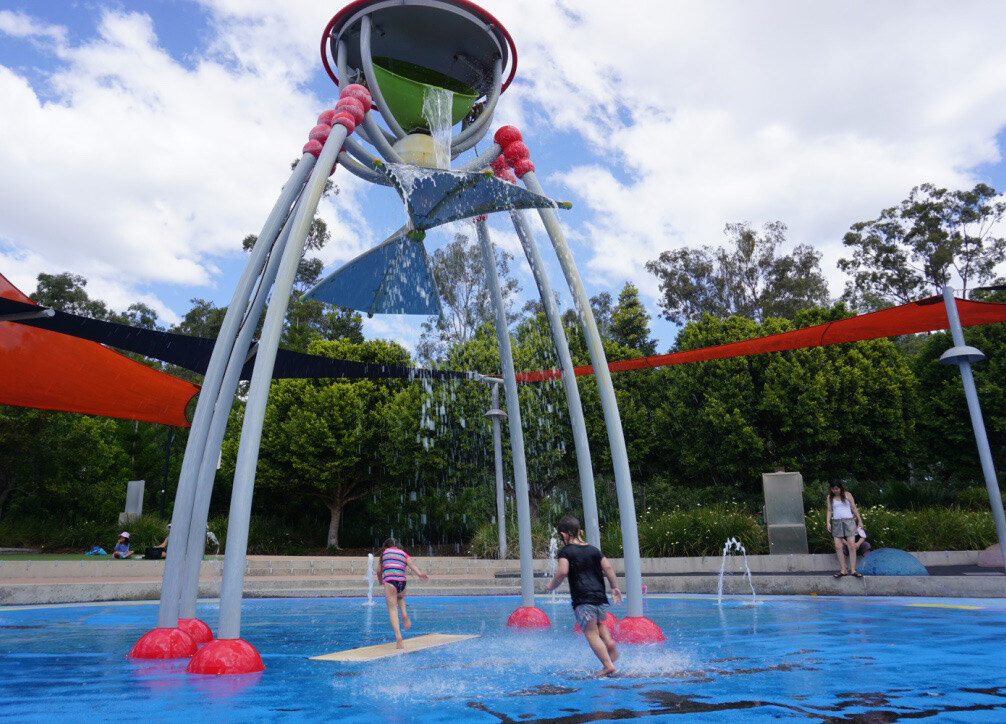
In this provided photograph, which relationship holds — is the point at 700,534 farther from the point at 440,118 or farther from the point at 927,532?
the point at 440,118

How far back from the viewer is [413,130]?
750 cm

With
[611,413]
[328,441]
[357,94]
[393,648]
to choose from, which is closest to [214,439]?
[393,648]

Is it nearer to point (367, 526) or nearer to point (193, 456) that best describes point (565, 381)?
point (193, 456)

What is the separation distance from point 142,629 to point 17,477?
60.6ft

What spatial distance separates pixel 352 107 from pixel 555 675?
195 inches

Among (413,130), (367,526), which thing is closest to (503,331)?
(413,130)

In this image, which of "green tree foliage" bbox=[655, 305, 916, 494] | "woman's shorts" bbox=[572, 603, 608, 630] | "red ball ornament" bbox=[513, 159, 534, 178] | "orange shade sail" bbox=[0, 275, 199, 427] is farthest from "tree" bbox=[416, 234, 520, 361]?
"woman's shorts" bbox=[572, 603, 608, 630]

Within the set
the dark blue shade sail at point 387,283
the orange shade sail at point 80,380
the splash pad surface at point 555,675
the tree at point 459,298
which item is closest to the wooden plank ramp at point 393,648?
the splash pad surface at point 555,675

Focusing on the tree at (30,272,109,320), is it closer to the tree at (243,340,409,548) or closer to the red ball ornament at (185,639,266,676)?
the tree at (243,340,409,548)

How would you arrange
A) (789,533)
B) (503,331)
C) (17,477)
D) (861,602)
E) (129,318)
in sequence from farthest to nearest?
1. (129,318)
2. (17,477)
3. (789,533)
4. (861,602)
5. (503,331)

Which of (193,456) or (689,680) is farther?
(193,456)

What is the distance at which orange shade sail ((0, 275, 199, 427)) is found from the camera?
988 centimetres

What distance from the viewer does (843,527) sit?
10711mm

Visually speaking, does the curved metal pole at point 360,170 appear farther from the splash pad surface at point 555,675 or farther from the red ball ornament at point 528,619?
the red ball ornament at point 528,619
